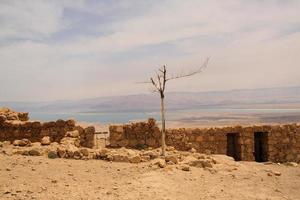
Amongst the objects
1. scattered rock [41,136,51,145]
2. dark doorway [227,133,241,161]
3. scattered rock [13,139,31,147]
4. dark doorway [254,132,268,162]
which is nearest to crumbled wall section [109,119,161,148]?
scattered rock [41,136,51,145]

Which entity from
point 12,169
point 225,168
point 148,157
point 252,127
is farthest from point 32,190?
point 252,127

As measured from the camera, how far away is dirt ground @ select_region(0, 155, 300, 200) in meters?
9.45

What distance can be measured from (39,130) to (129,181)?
704 centimetres

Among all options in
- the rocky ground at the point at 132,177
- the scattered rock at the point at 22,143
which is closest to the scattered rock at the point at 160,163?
the rocky ground at the point at 132,177

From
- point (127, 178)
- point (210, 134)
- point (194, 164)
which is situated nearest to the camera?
point (127, 178)

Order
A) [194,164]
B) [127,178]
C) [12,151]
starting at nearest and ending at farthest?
[127,178] → [194,164] → [12,151]

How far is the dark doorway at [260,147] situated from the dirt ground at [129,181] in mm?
5102

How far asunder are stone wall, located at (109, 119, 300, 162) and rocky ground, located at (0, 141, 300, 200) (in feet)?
9.58

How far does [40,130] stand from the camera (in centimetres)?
1636

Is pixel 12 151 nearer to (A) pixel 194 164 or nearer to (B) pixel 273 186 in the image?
(A) pixel 194 164

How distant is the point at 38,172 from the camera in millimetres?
10844

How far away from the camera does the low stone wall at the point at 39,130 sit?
1633 cm

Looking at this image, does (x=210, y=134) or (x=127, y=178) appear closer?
A: (x=127, y=178)

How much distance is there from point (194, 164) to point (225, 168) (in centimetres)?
94
